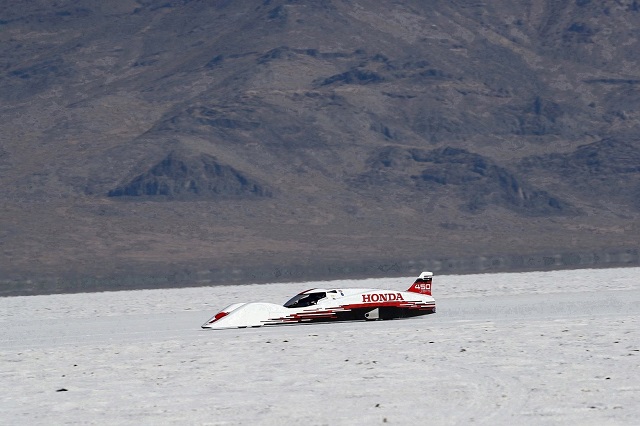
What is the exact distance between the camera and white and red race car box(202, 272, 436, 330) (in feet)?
129

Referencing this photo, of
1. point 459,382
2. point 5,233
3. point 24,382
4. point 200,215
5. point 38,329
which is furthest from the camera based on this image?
point 200,215

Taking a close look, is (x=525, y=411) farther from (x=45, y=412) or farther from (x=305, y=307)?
(x=305, y=307)

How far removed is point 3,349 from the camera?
119 feet

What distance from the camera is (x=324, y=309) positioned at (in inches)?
1564

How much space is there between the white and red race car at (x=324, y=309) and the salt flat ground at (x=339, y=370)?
473 millimetres

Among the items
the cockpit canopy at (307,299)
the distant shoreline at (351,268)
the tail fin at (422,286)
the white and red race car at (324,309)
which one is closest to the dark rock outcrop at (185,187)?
the distant shoreline at (351,268)

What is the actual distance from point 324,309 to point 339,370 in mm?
11172

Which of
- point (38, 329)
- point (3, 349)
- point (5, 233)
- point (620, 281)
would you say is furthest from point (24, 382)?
point (5, 233)

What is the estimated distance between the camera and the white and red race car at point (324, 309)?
39.4 metres

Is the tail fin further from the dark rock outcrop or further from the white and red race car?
the dark rock outcrop

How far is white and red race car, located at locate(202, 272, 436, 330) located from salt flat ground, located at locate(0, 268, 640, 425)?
18.6 inches

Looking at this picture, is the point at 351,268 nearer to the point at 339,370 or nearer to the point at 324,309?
the point at 324,309

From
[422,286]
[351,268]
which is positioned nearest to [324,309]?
[422,286]

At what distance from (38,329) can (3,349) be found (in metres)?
8.20
